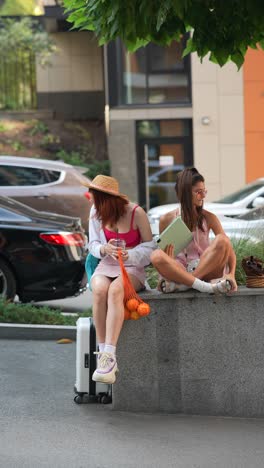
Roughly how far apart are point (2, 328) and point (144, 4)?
3.90m

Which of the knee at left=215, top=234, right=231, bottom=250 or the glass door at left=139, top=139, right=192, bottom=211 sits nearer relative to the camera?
the knee at left=215, top=234, right=231, bottom=250

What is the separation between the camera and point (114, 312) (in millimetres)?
7676

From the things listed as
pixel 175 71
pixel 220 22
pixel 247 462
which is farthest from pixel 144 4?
pixel 175 71

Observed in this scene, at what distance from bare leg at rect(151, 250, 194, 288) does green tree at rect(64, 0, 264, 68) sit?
162 centimetres

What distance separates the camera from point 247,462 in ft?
21.8

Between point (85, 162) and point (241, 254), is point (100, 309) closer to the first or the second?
point (241, 254)

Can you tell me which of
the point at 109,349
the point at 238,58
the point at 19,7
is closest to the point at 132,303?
the point at 109,349

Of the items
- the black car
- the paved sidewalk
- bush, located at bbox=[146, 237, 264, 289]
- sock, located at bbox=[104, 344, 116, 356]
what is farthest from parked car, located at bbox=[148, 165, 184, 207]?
sock, located at bbox=[104, 344, 116, 356]

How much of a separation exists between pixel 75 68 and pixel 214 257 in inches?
1316

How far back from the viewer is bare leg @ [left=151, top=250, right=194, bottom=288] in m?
7.73

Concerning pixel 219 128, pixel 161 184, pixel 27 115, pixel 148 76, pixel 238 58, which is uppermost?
pixel 148 76

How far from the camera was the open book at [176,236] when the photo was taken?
7.86 m

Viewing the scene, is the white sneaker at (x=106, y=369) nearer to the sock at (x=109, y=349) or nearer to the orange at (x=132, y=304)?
the sock at (x=109, y=349)

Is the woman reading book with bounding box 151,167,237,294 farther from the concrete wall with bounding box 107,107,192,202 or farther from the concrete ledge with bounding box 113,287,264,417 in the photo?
the concrete wall with bounding box 107,107,192,202
